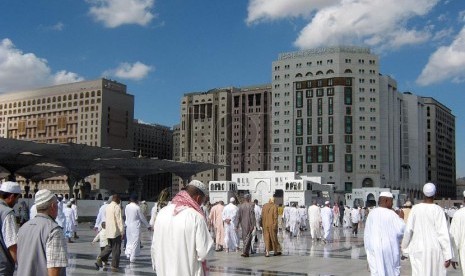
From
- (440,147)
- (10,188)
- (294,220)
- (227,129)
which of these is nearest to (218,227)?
(294,220)

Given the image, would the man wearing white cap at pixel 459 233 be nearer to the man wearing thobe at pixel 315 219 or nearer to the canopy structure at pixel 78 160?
the man wearing thobe at pixel 315 219

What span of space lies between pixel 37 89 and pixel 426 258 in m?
111

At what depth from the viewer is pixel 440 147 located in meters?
128

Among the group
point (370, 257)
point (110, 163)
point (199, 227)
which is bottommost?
point (370, 257)

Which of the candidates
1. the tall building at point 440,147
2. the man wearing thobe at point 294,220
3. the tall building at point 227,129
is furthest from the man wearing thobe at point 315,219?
the tall building at point 440,147

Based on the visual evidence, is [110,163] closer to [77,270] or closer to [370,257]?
[77,270]

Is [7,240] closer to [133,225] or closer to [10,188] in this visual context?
[10,188]

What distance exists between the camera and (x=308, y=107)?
94812mm

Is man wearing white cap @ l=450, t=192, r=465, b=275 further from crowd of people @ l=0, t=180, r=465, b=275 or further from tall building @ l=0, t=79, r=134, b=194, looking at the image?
tall building @ l=0, t=79, r=134, b=194

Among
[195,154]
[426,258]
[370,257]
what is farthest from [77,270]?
[195,154]

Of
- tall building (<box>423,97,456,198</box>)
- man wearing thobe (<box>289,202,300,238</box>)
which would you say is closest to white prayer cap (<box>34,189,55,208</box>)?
man wearing thobe (<box>289,202,300,238</box>)

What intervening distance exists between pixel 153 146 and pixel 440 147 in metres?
66.1

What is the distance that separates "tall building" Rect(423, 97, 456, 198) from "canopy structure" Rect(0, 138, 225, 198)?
8769 cm

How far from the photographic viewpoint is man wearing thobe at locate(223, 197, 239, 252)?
44.9 ft
